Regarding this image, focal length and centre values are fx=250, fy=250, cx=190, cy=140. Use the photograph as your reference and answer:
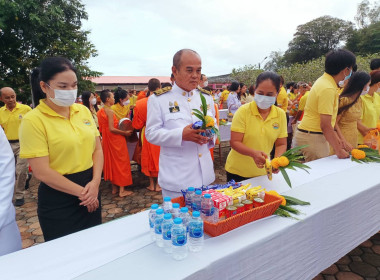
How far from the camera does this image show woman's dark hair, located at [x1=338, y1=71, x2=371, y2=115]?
2.80 meters

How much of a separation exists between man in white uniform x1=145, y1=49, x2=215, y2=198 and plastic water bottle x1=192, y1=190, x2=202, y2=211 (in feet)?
1.65

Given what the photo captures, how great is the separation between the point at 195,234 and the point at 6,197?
108 centimetres

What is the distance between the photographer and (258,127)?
2180mm

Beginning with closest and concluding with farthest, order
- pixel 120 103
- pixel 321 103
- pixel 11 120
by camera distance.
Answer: pixel 321 103 < pixel 11 120 < pixel 120 103

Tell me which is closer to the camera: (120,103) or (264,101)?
(264,101)

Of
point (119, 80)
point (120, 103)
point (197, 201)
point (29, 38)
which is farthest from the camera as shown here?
point (119, 80)

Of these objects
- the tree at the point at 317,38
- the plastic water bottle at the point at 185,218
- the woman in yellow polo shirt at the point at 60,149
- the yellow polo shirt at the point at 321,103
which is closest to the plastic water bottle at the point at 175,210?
the plastic water bottle at the point at 185,218

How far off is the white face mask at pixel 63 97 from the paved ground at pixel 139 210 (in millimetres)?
2280

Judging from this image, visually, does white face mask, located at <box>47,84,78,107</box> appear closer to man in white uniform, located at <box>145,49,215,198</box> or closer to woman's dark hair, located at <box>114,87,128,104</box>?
man in white uniform, located at <box>145,49,215,198</box>

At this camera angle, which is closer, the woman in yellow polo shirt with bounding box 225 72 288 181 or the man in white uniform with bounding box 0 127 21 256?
the man in white uniform with bounding box 0 127 21 256

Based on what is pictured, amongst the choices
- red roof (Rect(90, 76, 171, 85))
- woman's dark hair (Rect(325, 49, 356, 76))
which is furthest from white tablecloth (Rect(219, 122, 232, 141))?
red roof (Rect(90, 76, 171, 85))

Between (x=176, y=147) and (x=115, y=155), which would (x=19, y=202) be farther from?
(x=176, y=147)

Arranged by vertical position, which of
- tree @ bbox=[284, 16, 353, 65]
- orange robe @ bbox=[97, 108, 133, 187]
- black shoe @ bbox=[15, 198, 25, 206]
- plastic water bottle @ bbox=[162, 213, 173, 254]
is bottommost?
black shoe @ bbox=[15, 198, 25, 206]

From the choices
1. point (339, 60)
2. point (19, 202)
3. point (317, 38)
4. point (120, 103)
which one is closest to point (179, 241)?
point (339, 60)
